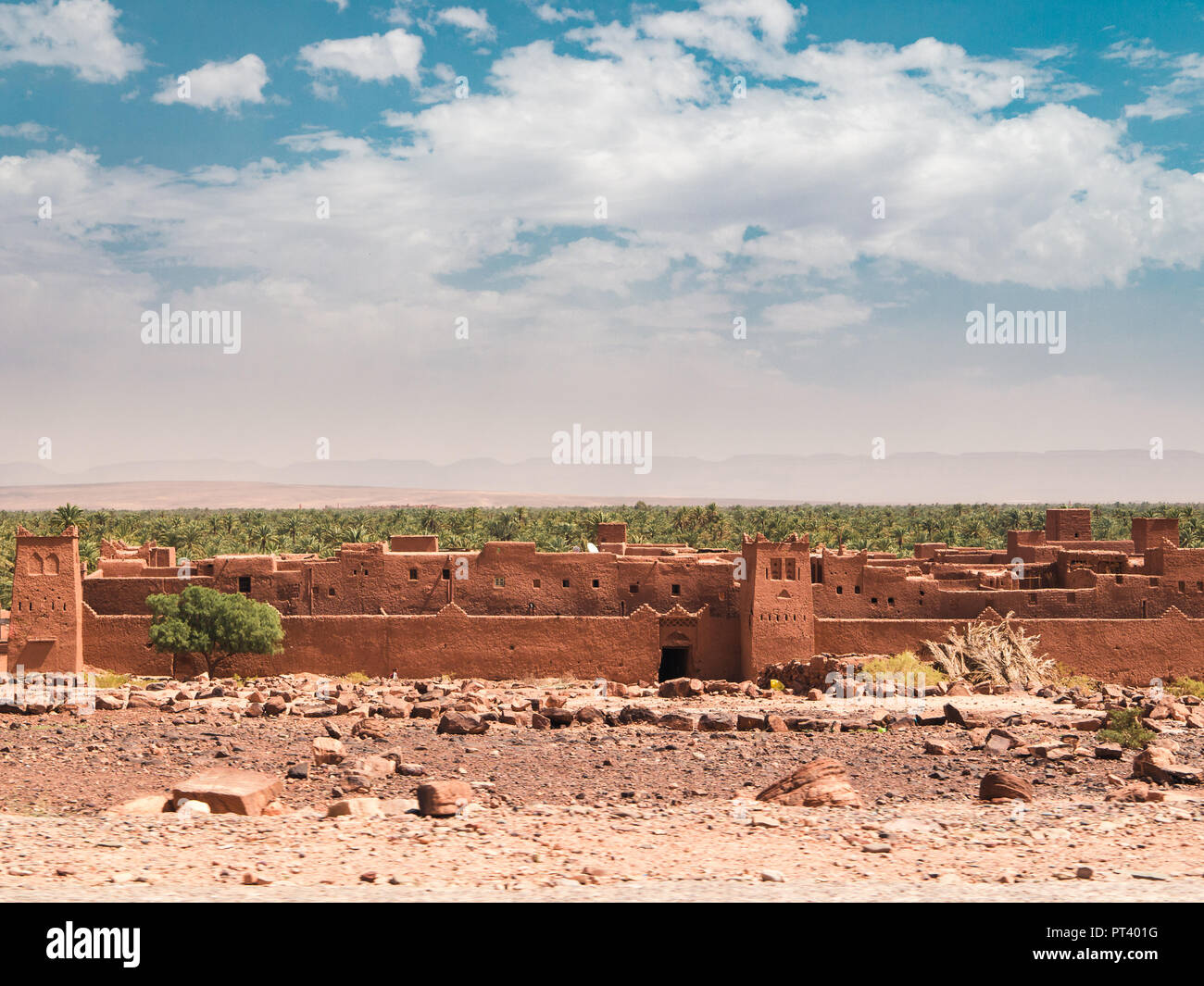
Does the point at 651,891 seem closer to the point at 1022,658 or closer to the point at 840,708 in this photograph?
the point at 840,708

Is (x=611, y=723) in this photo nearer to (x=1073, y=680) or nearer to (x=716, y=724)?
(x=716, y=724)

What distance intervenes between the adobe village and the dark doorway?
162 mm

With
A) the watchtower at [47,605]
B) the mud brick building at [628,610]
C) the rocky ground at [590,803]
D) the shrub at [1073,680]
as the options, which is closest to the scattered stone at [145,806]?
the rocky ground at [590,803]

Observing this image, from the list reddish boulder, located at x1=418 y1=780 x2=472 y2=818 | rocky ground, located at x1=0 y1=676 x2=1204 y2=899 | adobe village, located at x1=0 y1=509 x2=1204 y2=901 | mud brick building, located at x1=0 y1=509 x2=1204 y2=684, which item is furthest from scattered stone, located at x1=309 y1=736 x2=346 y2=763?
mud brick building, located at x1=0 y1=509 x2=1204 y2=684

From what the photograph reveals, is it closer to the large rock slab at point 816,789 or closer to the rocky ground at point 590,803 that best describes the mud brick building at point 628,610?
the rocky ground at point 590,803

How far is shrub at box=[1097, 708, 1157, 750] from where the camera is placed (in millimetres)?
21422

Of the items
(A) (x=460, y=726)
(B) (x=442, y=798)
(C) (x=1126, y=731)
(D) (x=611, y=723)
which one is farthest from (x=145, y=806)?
(C) (x=1126, y=731)

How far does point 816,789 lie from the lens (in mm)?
16594

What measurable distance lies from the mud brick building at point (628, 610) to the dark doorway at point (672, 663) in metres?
0.07

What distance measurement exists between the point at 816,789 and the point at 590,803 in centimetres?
328

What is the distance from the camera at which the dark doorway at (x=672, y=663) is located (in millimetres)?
36406

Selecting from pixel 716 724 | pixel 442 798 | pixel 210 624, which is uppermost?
pixel 210 624
